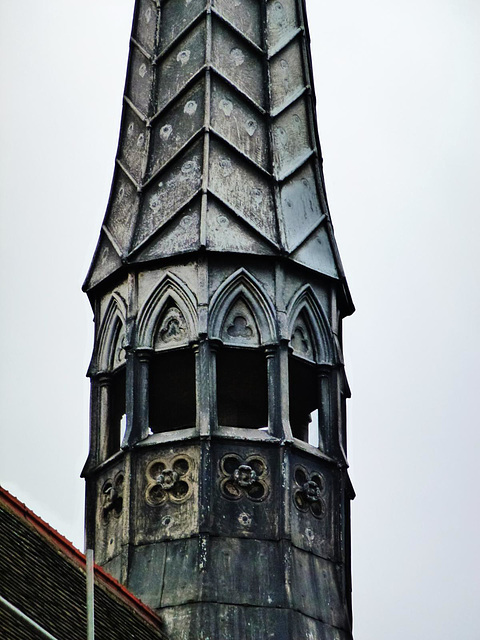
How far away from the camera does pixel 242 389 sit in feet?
112

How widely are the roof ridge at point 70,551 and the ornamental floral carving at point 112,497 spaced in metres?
1.65

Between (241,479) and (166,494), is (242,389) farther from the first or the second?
(166,494)

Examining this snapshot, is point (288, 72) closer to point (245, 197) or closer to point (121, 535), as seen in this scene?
point (245, 197)

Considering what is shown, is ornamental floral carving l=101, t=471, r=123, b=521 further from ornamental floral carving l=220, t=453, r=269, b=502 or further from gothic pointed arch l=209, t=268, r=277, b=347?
gothic pointed arch l=209, t=268, r=277, b=347

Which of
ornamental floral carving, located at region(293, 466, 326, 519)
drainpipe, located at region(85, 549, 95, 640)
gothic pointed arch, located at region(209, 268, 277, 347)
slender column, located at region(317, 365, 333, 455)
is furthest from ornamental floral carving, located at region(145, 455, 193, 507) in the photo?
drainpipe, located at region(85, 549, 95, 640)

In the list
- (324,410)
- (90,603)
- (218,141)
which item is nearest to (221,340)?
(324,410)

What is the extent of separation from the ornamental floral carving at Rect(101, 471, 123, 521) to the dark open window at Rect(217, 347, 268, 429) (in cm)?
236

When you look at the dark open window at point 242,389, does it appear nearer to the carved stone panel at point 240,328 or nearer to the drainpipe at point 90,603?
the carved stone panel at point 240,328

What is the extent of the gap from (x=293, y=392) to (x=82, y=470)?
139 inches

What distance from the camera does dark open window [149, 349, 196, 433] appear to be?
32.8 meters

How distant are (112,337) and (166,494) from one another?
10.6ft

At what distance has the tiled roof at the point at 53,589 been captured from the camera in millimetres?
26781

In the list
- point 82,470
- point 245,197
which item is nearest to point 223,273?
point 245,197

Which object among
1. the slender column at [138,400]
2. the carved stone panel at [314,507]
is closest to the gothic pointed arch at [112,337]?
the slender column at [138,400]
